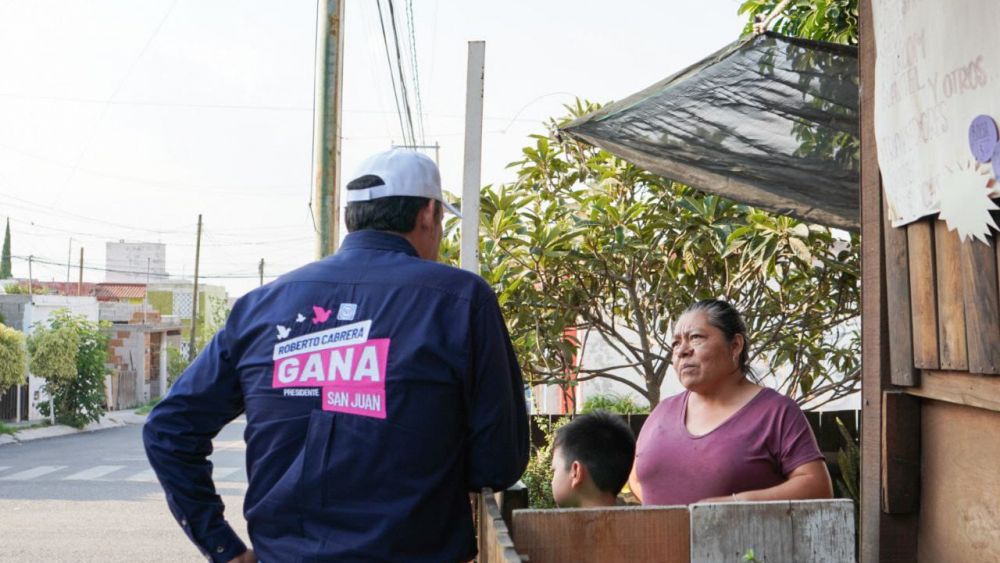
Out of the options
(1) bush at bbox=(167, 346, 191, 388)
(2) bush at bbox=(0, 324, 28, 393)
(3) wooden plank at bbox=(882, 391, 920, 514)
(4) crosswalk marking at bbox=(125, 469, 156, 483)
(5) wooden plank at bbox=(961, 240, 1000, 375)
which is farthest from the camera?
(1) bush at bbox=(167, 346, 191, 388)

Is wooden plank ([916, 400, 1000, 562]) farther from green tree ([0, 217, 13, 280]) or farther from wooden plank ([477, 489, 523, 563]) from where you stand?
green tree ([0, 217, 13, 280])

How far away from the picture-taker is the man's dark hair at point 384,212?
2.35m

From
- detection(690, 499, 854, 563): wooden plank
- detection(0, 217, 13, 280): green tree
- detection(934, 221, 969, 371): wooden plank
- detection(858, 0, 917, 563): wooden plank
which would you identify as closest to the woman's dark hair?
detection(858, 0, 917, 563): wooden plank

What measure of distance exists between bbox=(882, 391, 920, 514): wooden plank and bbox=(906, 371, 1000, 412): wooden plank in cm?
7

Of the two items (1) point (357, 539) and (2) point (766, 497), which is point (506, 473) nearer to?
(1) point (357, 539)

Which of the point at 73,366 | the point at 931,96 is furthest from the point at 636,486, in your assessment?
the point at 73,366

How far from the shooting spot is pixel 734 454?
3258mm

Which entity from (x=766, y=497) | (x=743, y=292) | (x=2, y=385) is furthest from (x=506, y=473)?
(x=2, y=385)

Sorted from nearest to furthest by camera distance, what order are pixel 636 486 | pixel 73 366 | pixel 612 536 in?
pixel 612 536 < pixel 636 486 < pixel 73 366

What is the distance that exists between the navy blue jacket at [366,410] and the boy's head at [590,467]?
29.4 inches

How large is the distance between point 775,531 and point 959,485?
1.10m

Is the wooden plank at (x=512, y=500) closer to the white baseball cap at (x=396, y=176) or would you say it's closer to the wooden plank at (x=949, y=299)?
the white baseball cap at (x=396, y=176)

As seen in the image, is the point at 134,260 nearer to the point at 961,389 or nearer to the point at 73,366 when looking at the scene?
the point at 73,366

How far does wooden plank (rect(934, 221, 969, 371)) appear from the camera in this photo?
2.89 m
